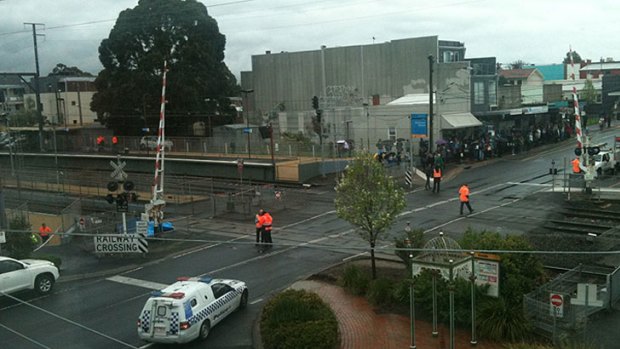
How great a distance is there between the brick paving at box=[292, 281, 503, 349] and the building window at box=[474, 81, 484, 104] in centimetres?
3881

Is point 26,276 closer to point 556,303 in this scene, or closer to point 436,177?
point 556,303

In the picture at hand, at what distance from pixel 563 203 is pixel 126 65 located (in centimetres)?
4071

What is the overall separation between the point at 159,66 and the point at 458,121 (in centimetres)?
2562

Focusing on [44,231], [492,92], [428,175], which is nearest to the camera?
[44,231]

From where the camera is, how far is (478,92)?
51.9 m

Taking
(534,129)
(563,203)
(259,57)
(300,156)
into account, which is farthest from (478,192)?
(259,57)

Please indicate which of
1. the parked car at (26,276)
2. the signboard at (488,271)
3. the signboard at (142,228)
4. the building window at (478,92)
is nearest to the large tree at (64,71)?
the building window at (478,92)

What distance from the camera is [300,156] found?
41562 mm

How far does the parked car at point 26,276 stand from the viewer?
14.9 meters

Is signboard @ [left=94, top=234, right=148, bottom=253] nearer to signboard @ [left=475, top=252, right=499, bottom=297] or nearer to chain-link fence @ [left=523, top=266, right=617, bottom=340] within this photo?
signboard @ [left=475, top=252, right=499, bottom=297]

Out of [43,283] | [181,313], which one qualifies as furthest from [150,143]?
[181,313]

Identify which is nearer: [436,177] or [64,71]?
[436,177]

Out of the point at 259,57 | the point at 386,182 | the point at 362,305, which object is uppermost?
the point at 259,57

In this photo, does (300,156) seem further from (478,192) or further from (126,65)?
(126,65)
